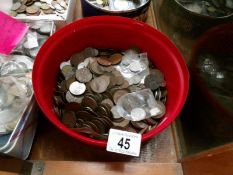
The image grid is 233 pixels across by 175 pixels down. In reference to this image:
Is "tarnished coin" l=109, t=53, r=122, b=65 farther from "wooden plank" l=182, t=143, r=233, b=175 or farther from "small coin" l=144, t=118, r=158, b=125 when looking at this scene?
"wooden plank" l=182, t=143, r=233, b=175

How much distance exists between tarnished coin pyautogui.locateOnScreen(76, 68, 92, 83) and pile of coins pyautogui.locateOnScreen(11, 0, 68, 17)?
28 centimetres

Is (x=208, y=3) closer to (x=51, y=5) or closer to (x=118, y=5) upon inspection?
(x=118, y=5)

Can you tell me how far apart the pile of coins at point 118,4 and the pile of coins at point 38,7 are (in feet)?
0.38

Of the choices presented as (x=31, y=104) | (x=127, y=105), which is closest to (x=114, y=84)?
(x=127, y=105)

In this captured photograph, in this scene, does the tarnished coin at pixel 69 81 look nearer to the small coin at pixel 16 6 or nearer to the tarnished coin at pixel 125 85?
the tarnished coin at pixel 125 85

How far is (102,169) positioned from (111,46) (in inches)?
16.2

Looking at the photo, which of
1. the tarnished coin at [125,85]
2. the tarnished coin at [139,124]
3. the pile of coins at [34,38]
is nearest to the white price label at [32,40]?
the pile of coins at [34,38]

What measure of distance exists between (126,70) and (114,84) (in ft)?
0.28

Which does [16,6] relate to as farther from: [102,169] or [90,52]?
[102,169]

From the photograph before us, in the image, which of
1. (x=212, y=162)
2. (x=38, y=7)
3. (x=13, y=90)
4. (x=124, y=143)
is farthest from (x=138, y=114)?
(x=38, y=7)

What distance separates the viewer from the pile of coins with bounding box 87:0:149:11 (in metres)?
1.02

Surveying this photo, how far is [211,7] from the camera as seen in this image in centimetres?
108

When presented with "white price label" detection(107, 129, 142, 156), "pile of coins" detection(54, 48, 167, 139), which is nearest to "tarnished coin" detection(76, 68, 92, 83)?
"pile of coins" detection(54, 48, 167, 139)

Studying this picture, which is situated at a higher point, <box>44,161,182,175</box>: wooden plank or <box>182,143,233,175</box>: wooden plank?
<box>182,143,233,175</box>: wooden plank
